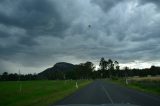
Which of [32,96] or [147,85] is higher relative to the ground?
[147,85]

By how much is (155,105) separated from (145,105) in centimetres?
65

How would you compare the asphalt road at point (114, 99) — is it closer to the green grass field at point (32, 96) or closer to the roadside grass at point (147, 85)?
the green grass field at point (32, 96)

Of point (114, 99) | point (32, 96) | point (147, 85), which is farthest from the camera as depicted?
point (147, 85)

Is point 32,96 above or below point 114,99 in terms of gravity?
above

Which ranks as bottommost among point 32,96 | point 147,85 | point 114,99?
point 114,99

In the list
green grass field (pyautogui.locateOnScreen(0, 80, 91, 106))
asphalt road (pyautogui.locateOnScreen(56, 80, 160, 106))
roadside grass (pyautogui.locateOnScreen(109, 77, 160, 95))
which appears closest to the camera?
asphalt road (pyautogui.locateOnScreen(56, 80, 160, 106))

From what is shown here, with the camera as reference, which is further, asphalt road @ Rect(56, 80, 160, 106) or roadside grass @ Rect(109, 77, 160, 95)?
roadside grass @ Rect(109, 77, 160, 95)

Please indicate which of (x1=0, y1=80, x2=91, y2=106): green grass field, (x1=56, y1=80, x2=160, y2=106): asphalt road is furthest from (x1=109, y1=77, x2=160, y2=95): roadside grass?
(x1=0, y1=80, x2=91, y2=106): green grass field

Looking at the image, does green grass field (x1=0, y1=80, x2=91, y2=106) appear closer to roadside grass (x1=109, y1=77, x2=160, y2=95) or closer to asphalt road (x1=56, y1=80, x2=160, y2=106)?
asphalt road (x1=56, y1=80, x2=160, y2=106)

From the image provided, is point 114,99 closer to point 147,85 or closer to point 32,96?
point 32,96

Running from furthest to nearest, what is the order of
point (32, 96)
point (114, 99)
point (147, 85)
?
point (147, 85), point (32, 96), point (114, 99)

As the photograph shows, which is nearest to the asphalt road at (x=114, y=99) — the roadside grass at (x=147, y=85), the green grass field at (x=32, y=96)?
the green grass field at (x=32, y=96)

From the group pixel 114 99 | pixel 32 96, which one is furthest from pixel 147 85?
pixel 114 99

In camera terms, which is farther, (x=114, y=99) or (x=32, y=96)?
(x=32, y=96)
